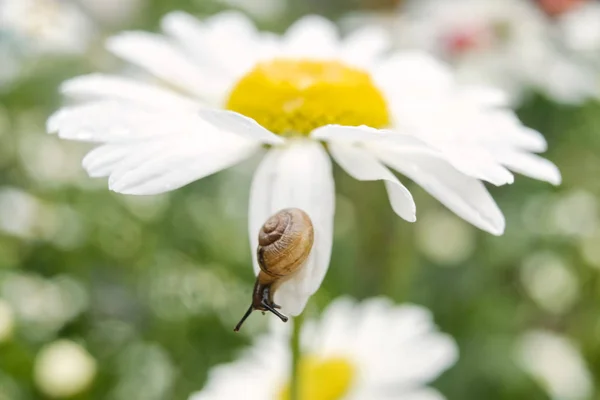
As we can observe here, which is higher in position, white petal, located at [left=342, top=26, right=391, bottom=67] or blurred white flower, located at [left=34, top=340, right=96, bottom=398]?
white petal, located at [left=342, top=26, right=391, bottom=67]

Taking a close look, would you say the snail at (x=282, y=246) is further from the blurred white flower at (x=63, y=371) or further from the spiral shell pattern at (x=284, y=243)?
the blurred white flower at (x=63, y=371)

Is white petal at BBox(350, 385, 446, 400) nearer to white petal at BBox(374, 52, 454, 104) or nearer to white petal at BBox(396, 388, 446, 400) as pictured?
white petal at BBox(396, 388, 446, 400)

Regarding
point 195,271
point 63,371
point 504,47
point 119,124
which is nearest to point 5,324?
point 63,371

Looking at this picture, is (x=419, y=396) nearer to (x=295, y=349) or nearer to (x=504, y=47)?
(x=295, y=349)

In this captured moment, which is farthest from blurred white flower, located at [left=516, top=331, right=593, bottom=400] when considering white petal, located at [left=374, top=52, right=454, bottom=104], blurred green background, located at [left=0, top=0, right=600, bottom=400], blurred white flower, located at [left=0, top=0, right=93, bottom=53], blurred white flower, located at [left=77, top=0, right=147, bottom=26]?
blurred white flower, located at [left=77, top=0, right=147, bottom=26]

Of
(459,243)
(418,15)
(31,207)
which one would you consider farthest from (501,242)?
(31,207)
